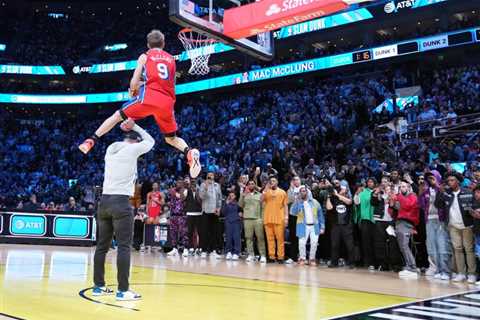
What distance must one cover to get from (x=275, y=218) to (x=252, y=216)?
0.66 m

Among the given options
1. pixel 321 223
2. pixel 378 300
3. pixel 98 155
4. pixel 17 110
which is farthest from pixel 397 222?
pixel 17 110

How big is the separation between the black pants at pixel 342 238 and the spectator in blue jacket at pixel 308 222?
304mm

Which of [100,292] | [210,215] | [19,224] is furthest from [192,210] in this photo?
[19,224]

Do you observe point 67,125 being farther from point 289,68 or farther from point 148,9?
point 289,68

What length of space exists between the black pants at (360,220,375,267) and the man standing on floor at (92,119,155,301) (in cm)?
594

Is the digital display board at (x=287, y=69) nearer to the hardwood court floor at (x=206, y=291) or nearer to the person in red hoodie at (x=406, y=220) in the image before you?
the person in red hoodie at (x=406, y=220)

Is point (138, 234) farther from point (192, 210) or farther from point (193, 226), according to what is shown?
point (192, 210)

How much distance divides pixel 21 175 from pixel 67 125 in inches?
304

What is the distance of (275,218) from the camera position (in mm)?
10961

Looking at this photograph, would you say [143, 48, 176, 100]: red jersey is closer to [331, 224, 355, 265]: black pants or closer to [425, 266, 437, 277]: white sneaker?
[331, 224, 355, 265]: black pants

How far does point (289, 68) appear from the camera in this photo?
30.6 meters

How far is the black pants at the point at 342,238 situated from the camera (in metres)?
10.3

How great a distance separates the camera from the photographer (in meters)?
10.4

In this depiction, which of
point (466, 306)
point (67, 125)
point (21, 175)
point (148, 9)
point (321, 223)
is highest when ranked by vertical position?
point (148, 9)
